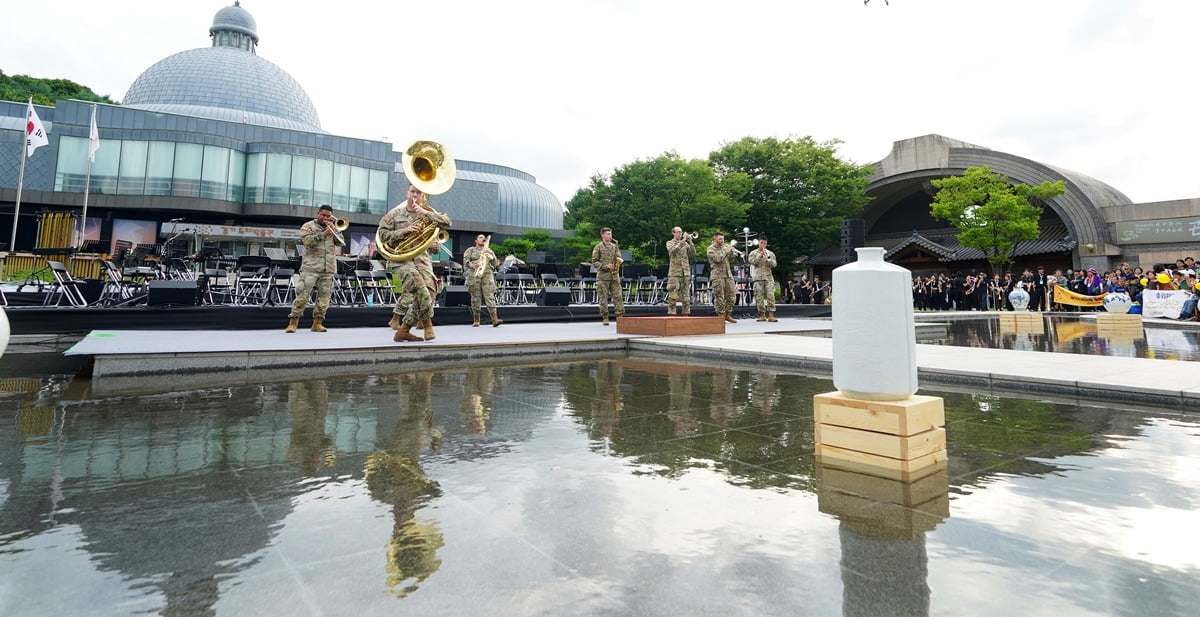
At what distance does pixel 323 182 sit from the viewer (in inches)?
1857

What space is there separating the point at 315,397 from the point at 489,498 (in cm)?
343

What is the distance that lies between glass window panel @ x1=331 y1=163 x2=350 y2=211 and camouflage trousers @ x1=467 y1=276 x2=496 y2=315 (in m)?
39.9

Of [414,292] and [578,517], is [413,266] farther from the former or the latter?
[578,517]

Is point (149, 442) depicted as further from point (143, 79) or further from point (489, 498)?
point (143, 79)

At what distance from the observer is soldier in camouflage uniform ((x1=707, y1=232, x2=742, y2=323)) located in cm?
1404

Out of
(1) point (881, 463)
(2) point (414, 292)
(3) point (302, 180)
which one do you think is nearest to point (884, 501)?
(1) point (881, 463)

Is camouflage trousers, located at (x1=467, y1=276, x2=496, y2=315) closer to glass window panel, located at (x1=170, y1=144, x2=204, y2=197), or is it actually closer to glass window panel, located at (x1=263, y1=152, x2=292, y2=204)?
glass window panel, located at (x1=263, y1=152, x2=292, y2=204)

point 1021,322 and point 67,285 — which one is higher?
point 67,285

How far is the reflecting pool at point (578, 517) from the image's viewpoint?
1687 millimetres

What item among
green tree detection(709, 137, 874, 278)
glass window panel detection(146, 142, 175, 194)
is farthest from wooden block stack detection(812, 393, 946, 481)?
glass window panel detection(146, 142, 175, 194)

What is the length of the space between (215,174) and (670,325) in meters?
46.2

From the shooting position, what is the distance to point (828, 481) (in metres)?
2.80

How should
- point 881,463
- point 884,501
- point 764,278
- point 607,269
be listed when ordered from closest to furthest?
point 884,501 < point 881,463 < point 607,269 < point 764,278

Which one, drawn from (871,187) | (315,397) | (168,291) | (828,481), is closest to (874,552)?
(828,481)
